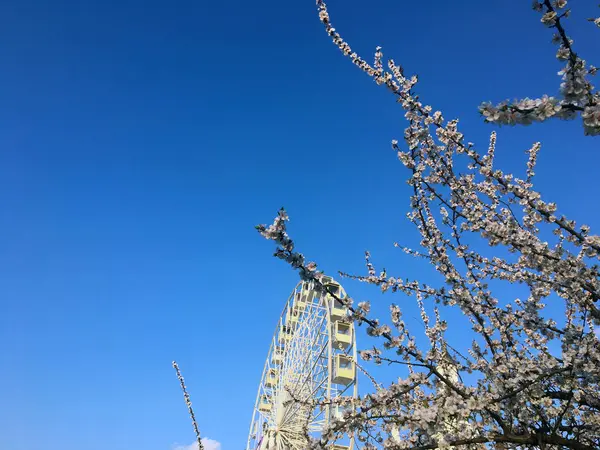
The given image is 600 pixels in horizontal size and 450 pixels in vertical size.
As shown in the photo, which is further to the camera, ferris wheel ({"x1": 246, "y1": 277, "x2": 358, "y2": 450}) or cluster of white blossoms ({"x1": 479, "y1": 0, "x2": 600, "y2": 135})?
ferris wheel ({"x1": 246, "y1": 277, "x2": 358, "y2": 450})

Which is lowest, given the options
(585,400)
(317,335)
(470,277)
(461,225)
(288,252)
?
(585,400)

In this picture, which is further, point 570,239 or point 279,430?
point 279,430

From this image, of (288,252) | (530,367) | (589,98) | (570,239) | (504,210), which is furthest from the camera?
(504,210)

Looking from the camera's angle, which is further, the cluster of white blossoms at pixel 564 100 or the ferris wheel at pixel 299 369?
the ferris wheel at pixel 299 369

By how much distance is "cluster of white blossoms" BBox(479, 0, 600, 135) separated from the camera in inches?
90.2

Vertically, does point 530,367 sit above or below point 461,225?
below

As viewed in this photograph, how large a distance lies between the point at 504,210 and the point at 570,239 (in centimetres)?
72

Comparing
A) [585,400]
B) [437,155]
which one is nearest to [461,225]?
[437,155]

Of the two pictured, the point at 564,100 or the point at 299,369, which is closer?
the point at 564,100

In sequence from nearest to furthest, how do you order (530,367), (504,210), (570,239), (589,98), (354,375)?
(589,98), (530,367), (570,239), (504,210), (354,375)

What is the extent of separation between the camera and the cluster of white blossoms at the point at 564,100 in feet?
7.52

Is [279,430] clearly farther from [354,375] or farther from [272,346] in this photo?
[272,346]

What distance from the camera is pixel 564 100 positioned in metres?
2.33

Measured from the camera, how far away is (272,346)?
1066 inches
